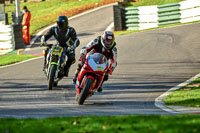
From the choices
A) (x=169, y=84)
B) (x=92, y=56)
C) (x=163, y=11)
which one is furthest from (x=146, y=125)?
(x=163, y=11)

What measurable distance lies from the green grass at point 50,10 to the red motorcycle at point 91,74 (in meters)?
19.8

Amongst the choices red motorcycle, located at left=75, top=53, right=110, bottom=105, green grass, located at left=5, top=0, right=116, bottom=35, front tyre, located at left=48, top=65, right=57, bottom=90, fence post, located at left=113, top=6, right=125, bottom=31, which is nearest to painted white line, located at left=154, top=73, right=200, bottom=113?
red motorcycle, located at left=75, top=53, right=110, bottom=105

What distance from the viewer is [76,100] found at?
10.1 metres

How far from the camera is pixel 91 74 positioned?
31.3ft

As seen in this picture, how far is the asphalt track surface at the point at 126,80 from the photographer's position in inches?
360

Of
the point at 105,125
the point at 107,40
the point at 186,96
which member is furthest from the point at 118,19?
the point at 105,125

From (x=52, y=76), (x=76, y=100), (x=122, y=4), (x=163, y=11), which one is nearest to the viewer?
(x=76, y=100)

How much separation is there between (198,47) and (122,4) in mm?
12046

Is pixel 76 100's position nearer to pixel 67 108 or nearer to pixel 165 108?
pixel 67 108

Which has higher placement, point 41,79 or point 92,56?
point 92,56

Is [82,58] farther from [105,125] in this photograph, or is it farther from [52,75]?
[105,125]

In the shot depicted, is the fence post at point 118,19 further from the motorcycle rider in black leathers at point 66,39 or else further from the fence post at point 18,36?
the motorcycle rider in black leathers at point 66,39

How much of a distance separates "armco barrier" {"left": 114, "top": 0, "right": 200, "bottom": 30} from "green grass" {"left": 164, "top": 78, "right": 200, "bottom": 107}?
45.2 ft

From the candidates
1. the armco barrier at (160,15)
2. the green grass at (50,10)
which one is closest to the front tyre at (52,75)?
the armco barrier at (160,15)
